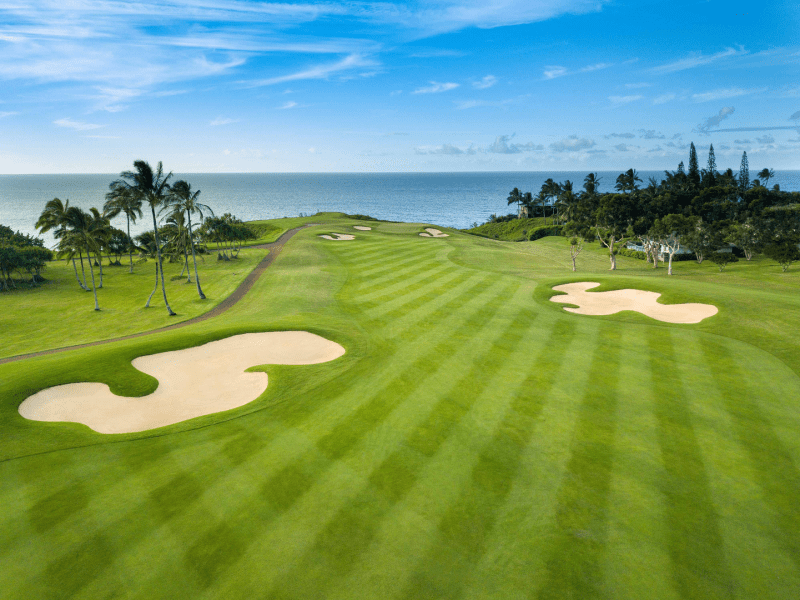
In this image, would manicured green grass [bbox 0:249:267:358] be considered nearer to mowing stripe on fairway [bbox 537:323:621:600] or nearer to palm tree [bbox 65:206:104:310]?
palm tree [bbox 65:206:104:310]

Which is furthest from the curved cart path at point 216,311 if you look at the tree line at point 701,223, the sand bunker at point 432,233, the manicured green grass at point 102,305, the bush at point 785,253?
the bush at point 785,253

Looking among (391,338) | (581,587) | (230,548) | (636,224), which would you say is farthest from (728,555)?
(636,224)

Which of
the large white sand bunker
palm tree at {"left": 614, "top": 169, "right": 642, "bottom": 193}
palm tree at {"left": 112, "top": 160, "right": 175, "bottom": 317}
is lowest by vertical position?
the large white sand bunker

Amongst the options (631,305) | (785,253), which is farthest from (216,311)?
(785,253)

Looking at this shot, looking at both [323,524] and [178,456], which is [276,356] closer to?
[178,456]

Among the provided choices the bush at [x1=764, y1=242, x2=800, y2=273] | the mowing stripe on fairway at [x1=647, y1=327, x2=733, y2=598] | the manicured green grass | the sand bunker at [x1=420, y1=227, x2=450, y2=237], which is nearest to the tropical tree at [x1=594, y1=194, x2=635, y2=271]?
the bush at [x1=764, y1=242, x2=800, y2=273]

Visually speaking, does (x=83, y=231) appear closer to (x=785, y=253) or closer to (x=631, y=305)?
(x=631, y=305)
